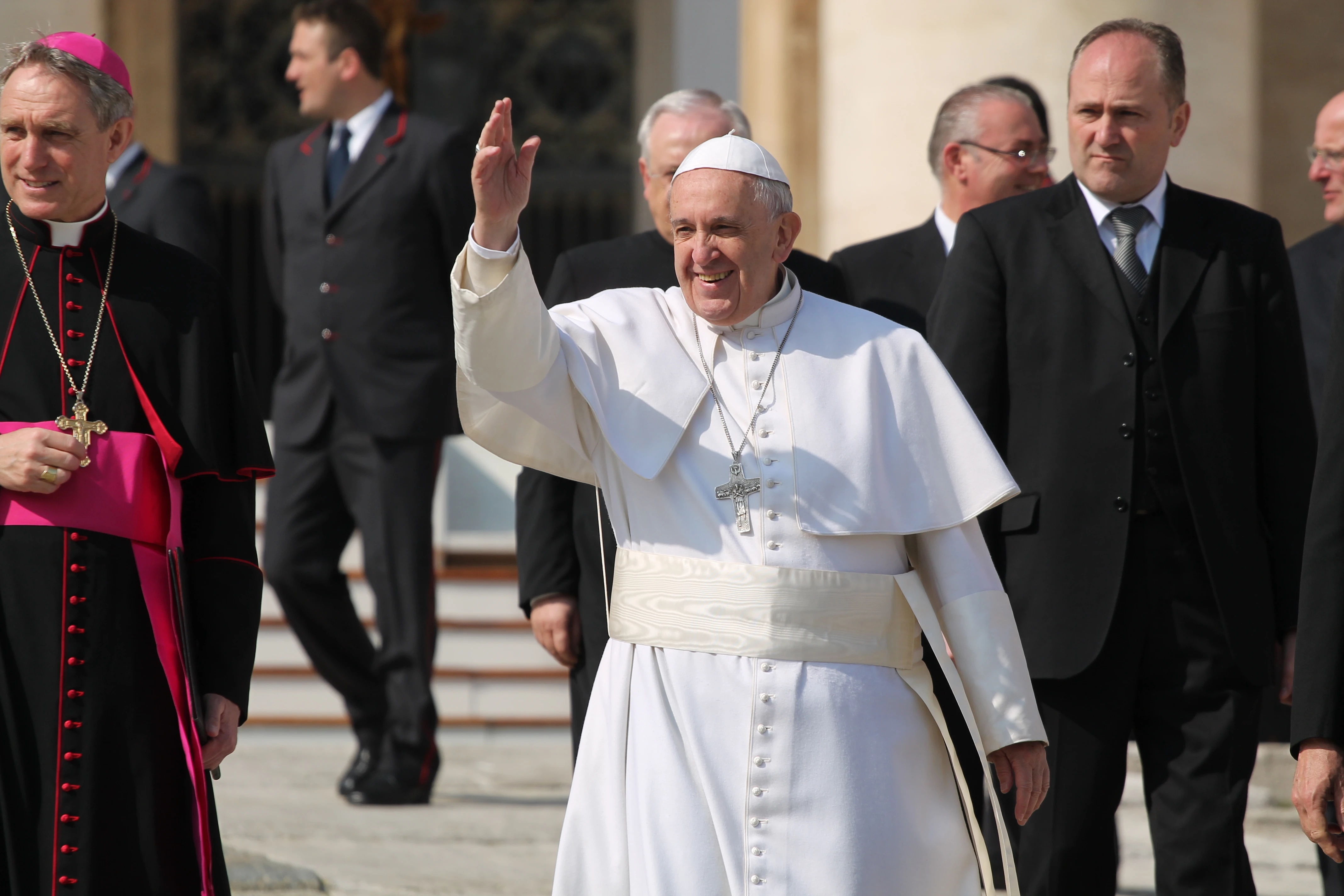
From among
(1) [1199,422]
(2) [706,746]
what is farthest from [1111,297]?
(2) [706,746]

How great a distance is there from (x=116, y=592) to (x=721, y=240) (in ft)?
3.84

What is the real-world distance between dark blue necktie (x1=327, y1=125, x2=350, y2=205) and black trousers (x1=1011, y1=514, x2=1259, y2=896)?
11.0 ft

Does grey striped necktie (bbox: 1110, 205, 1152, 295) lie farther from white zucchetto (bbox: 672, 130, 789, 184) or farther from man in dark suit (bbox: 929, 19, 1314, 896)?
white zucchetto (bbox: 672, 130, 789, 184)

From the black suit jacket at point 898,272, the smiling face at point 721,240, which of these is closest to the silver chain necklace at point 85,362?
the smiling face at point 721,240

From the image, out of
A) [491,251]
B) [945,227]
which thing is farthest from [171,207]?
[491,251]

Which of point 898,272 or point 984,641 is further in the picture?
point 898,272

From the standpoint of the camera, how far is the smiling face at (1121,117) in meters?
4.05

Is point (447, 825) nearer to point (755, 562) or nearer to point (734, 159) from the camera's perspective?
point (755, 562)

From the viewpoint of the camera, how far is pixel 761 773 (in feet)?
10.5

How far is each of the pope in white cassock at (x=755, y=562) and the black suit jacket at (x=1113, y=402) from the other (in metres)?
0.63

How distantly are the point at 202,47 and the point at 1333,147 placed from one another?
28.3 ft

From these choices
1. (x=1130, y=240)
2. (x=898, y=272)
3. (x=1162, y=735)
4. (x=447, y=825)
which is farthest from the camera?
(x=447, y=825)

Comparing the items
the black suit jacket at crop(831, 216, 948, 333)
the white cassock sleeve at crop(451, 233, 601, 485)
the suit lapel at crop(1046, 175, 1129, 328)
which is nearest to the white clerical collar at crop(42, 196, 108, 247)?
the white cassock sleeve at crop(451, 233, 601, 485)

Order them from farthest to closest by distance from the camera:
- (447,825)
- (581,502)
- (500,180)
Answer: (447,825)
(581,502)
(500,180)
